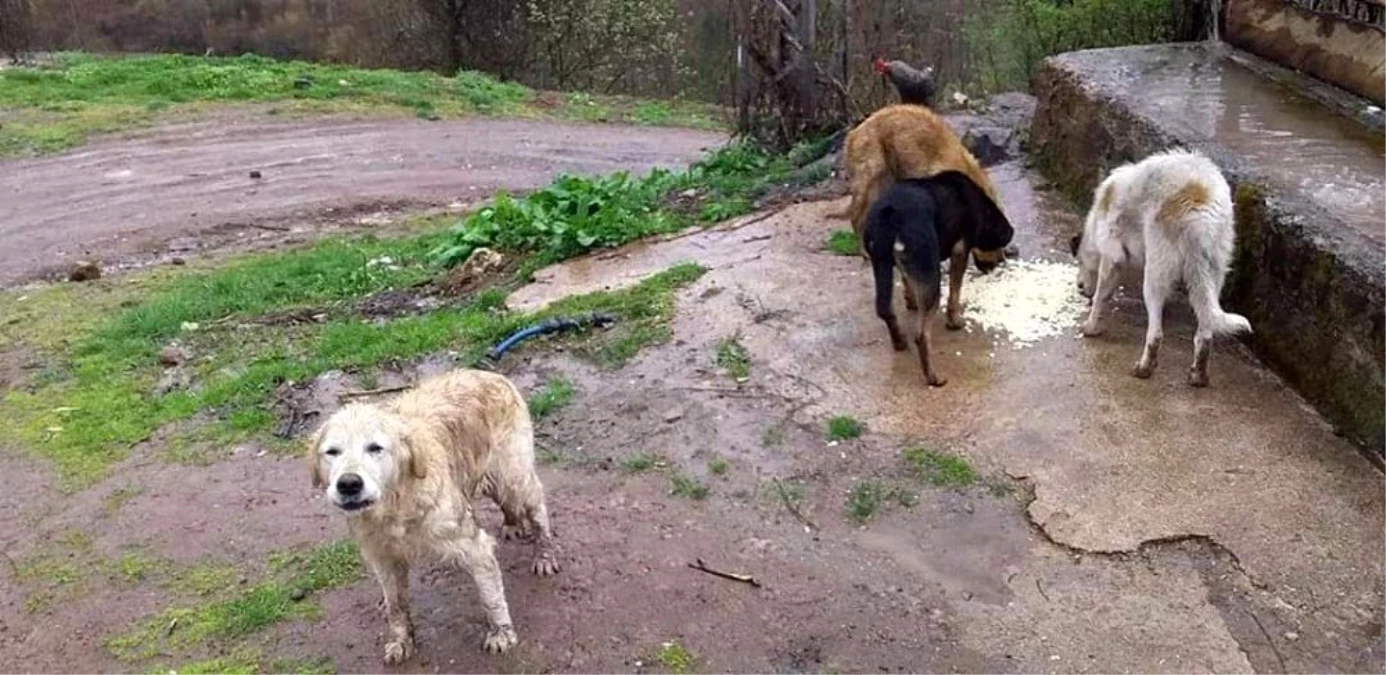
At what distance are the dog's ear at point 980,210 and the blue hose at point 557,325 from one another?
2.28m

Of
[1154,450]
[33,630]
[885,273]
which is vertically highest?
[885,273]

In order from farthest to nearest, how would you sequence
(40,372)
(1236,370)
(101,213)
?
(101,213) < (40,372) < (1236,370)

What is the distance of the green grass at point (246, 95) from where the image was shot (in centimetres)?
1736

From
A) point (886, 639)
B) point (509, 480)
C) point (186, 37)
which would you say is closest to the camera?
point (886, 639)

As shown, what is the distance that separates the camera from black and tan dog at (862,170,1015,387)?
6160 mm

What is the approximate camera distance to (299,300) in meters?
9.83

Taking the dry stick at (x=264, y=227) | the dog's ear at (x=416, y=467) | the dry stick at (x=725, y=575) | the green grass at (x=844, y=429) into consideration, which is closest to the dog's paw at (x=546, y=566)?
the dry stick at (x=725, y=575)

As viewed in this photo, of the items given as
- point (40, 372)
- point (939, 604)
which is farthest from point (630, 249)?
point (939, 604)

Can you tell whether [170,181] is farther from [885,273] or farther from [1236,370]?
[1236,370]

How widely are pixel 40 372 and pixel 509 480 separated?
5.25m

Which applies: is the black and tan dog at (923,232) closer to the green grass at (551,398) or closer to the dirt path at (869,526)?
the dirt path at (869,526)

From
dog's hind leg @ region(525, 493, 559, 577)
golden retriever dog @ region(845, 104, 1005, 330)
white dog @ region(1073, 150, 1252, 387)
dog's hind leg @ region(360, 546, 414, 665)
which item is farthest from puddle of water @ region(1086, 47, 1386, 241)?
dog's hind leg @ region(360, 546, 414, 665)

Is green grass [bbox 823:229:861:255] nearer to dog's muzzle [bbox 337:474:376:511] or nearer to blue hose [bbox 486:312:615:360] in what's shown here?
blue hose [bbox 486:312:615:360]

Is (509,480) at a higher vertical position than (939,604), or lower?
higher
